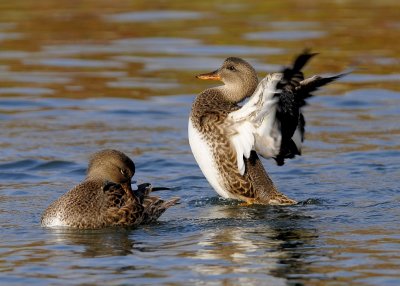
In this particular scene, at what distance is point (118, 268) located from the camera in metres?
8.24

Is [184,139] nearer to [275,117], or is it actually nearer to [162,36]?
[275,117]

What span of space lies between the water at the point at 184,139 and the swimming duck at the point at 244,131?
0.28m

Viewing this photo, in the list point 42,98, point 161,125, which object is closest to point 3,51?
point 42,98

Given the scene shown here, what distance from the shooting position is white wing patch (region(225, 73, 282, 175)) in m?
9.57

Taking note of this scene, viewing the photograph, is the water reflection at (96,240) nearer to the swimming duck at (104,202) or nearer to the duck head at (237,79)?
the swimming duck at (104,202)

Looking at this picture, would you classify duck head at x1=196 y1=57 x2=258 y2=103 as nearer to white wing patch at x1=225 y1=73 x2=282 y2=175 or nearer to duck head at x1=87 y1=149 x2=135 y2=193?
white wing patch at x1=225 y1=73 x2=282 y2=175

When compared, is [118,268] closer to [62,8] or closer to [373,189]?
[373,189]

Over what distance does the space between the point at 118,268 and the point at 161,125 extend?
631 cm

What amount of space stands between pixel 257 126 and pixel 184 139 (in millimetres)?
3655

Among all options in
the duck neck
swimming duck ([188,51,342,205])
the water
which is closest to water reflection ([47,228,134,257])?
the water

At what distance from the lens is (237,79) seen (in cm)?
1088

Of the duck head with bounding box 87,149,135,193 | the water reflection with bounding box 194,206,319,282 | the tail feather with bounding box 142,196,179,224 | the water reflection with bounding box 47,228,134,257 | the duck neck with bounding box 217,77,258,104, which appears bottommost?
the water reflection with bounding box 194,206,319,282

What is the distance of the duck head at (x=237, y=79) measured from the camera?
10852 millimetres

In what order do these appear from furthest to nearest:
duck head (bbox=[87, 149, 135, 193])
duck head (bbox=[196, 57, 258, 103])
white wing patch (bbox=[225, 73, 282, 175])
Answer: duck head (bbox=[196, 57, 258, 103]) < duck head (bbox=[87, 149, 135, 193]) < white wing patch (bbox=[225, 73, 282, 175])
